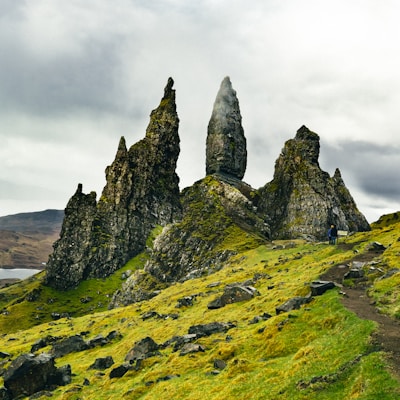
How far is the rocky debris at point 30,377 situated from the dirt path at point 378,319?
3482 cm

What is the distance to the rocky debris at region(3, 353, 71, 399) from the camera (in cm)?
4450

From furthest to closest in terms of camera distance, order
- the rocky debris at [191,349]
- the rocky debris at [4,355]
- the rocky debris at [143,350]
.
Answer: the rocky debris at [4,355], the rocky debris at [143,350], the rocky debris at [191,349]

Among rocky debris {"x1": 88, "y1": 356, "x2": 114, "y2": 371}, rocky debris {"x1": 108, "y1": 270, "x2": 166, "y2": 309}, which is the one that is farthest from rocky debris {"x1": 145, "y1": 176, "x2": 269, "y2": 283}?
rocky debris {"x1": 88, "y1": 356, "x2": 114, "y2": 371}

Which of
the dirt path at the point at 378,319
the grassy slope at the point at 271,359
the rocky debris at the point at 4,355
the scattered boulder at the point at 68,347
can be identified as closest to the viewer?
the grassy slope at the point at 271,359

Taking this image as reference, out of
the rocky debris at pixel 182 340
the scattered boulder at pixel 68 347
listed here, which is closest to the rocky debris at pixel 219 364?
the rocky debris at pixel 182 340

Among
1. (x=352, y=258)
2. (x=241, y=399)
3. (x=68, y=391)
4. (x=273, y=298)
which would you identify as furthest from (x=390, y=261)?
(x=68, y=391)

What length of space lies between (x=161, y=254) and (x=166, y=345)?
117566mm

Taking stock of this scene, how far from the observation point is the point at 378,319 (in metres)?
31.1

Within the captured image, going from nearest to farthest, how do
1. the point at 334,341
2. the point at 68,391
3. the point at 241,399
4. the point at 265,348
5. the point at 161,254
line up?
the point at 241,399
the point at 334,341
the point at 265,348
the point at 68,391
the point at 161,254

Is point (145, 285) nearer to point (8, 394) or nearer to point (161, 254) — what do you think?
point (161, 254)

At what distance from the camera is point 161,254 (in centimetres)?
16362

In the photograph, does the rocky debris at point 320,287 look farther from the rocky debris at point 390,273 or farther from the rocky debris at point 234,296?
the rocky debris at point 234,296

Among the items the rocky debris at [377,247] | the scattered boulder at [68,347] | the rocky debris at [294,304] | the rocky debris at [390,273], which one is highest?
the rocky debris at [377,247]

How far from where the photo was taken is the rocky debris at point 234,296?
58.0 meters
